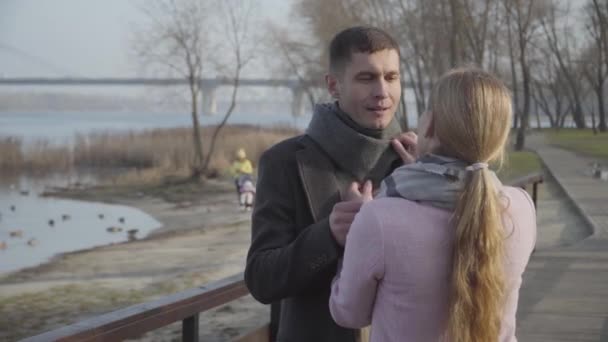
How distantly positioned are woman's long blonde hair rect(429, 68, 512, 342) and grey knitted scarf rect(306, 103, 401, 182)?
0.36m

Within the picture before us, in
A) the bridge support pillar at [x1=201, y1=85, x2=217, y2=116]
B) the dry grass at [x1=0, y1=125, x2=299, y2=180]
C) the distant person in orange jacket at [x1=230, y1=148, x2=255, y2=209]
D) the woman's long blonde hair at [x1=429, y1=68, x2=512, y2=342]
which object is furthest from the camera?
the bridge support pillar at [x1=201, y1=85, x2=217, y2=116]

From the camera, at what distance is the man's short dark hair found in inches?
91.1

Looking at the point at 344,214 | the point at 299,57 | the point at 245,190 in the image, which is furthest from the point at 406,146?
the point at 299,57

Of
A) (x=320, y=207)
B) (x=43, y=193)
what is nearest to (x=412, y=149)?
(x=320, y=207)

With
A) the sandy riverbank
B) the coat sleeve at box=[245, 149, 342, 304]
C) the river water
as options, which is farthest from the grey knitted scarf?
the river water

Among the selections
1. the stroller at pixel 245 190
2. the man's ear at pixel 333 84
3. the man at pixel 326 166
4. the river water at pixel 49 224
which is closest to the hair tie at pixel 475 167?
the man at pixel 326 166

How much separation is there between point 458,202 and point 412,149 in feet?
1.62

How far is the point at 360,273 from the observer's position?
6.32 feet

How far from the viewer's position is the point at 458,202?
1890 millimetres

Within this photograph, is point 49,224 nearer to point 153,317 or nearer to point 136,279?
point 136,279

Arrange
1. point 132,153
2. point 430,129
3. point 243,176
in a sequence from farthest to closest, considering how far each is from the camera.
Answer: point 132,153, point 243,176, point 430,129

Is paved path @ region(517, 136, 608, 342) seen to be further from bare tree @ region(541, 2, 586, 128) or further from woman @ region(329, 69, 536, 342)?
bare tree @ region(541, 2, 586, 128)

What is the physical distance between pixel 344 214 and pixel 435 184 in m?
0.25

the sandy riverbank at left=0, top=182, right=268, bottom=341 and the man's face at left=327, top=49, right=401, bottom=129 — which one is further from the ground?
the man's face at left=327, top=49, right=401, bottom=129
